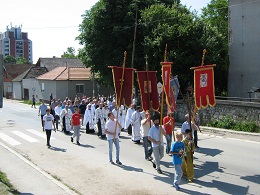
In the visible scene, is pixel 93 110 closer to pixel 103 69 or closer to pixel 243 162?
pixel 243 162

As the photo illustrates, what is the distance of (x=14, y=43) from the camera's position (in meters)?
178

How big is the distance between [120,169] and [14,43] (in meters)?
178

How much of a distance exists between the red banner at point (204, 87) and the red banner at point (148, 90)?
1.47m

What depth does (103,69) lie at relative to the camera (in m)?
30.5

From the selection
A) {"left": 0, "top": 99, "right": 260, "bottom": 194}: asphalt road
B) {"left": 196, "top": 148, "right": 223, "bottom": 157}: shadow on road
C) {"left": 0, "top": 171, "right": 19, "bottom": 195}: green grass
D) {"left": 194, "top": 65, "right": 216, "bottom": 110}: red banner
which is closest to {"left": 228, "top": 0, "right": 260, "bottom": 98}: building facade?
{"left": 0, "top": 99, "right": 260, "bottom": 194}: asphalt road

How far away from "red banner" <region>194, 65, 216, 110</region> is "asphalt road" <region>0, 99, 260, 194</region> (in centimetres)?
201

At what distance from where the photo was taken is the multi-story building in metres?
177

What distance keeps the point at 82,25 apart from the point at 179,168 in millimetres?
23724

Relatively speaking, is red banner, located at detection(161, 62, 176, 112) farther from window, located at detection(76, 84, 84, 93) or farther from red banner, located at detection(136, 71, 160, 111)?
window, located at detection(76, 84, 84, 93)

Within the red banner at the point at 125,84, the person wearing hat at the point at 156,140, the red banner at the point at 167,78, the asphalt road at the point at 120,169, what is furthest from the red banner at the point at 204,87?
the red banner at the point at 125,84

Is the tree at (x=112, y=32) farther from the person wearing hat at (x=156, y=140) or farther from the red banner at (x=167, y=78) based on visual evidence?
the person wearing hat at (x=156, y=140)

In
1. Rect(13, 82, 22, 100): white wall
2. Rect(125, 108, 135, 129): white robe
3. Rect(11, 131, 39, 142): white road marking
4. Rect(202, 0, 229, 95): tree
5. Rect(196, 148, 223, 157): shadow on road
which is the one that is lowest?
Rect(196, 148, 223, 157): shadow on road

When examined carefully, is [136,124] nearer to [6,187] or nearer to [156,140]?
[156,140]

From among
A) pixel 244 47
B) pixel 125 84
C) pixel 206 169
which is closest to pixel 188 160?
pixel 206 169
